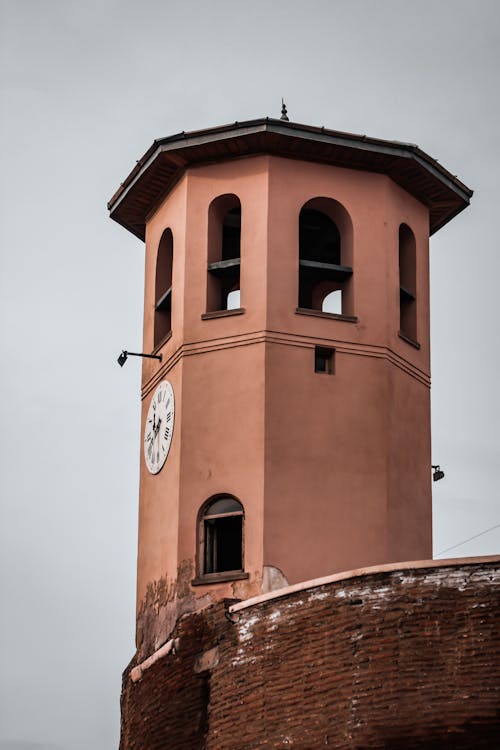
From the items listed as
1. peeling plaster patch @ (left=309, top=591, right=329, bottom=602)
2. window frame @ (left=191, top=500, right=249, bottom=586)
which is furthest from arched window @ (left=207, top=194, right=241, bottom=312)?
peeling plaster patch @ (left=309, top=591, right=329, bottom=602)

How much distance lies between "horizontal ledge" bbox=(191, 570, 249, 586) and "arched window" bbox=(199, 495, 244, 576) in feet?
0.61

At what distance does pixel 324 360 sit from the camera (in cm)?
3400

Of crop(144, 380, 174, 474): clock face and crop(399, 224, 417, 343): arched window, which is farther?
crop(399, 224, 417, 343): arched window

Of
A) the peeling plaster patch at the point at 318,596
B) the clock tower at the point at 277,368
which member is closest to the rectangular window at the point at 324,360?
→ the clock tower at the point at 277,368

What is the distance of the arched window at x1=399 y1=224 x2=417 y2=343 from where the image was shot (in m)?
35.8

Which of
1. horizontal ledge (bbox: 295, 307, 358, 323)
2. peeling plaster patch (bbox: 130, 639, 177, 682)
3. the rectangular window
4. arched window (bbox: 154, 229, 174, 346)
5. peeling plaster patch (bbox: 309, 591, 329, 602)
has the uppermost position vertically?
arched window (bbox: 154, 229, 174, 346)

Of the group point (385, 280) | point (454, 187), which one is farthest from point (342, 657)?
point (454, 187)

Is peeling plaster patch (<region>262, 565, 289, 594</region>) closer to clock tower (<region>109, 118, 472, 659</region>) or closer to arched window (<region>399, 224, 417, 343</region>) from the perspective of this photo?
clock tower (<region>109, 118, 472, 659</region>)

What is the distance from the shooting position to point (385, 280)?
34781 mm

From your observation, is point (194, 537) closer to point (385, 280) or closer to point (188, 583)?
point (188, 583)

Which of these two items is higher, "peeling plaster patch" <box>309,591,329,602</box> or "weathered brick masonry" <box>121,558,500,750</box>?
"peeling plaster patch" <box>309,591,329,602</box>

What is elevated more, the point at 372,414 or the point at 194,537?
the point at 372,414

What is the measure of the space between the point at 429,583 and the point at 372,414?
273 inches

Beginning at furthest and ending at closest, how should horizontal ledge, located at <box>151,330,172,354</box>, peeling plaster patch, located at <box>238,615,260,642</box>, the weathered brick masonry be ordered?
horizontal ledge, located at <box>151,330,172,354</box>
peeling plaster patch, located at <box>238,615,260,642</box>
the weathered brick masonry
